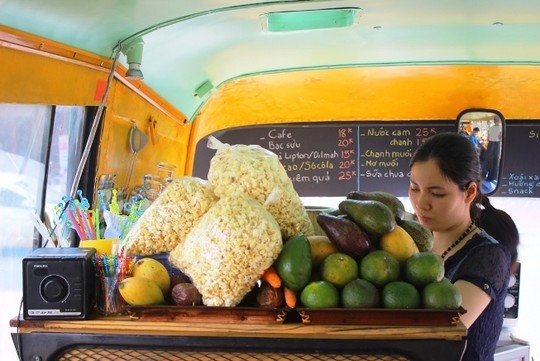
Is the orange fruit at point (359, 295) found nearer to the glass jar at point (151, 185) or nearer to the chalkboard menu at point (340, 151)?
the glass jar at point (151, 185)

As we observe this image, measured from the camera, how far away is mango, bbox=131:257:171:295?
4.83 feet

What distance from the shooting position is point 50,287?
1401 mm

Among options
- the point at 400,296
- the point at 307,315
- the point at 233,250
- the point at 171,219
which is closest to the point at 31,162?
the point at 171,219

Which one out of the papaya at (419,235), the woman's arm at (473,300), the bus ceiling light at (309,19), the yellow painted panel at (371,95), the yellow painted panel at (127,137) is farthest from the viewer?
the yellow painted panel at (371,95)

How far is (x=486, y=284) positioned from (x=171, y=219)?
910 millimetres

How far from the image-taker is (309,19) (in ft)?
12.3

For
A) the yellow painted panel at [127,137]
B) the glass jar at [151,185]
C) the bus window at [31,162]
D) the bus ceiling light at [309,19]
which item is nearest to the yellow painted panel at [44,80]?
the bus window at [31,162]

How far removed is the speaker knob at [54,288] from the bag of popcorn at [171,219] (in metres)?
0.19

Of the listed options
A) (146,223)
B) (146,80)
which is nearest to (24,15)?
(146,223)

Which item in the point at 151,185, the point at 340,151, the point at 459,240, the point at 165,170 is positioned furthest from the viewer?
the point at 340,151

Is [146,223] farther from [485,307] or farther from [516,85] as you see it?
[516,85]

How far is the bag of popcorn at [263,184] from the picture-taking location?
1523mm

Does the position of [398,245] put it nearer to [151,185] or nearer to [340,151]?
[151,185]

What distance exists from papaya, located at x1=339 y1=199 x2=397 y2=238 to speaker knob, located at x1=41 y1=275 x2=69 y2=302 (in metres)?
0.64
